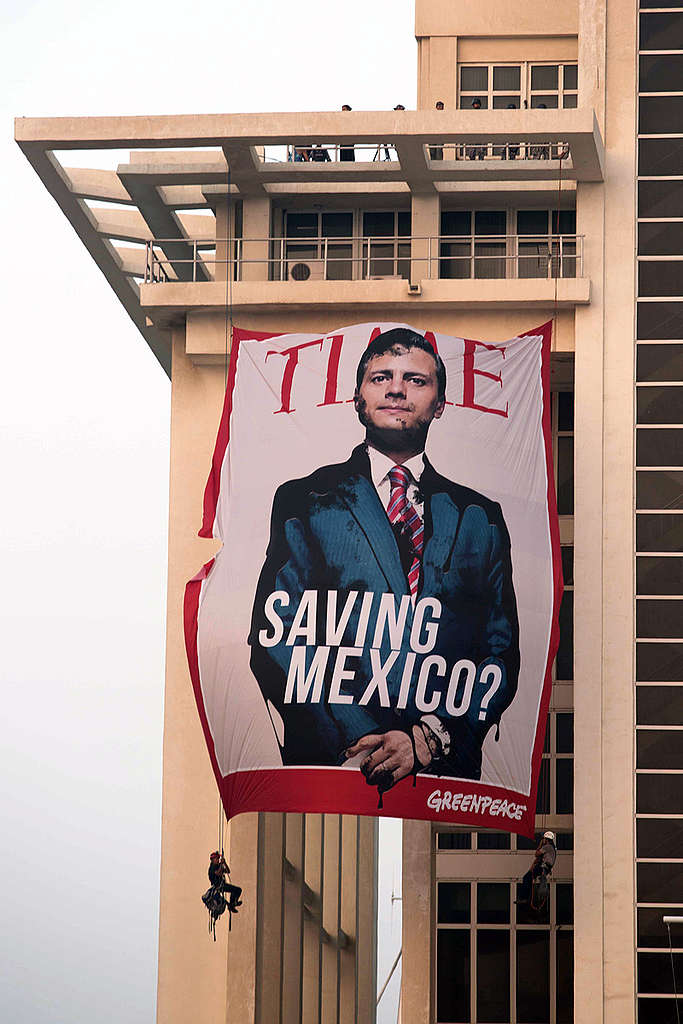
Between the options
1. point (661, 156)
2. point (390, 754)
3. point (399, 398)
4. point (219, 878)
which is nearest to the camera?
point (390, 754)

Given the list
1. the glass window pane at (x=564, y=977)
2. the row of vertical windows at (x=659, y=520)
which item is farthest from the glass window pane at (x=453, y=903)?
the row of vertical windows at (x=659, y=520)

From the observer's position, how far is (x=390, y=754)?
101 ft

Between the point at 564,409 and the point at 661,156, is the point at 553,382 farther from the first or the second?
the point at 661,156

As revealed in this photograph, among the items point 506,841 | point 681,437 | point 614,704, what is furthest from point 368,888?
point 681,437

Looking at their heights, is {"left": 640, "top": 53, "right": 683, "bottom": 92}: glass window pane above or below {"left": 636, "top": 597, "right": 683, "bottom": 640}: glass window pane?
above

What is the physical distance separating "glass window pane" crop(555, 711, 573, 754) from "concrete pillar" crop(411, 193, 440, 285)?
1018cm

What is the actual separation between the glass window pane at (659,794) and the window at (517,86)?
15.8 metres

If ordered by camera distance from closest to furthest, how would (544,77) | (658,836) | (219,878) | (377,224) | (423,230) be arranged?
(219,878) → (658,836) → (423,230) → (377,224) → (544,77)

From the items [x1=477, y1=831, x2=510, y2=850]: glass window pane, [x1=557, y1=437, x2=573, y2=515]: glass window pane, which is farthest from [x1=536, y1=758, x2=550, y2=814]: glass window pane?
[x1=557, y1=437, x2=573, y2=515]: glass window pane

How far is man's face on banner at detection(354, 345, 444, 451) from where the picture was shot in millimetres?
31828

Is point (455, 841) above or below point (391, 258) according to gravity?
below

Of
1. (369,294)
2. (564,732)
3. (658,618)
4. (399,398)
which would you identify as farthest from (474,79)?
(564,732)

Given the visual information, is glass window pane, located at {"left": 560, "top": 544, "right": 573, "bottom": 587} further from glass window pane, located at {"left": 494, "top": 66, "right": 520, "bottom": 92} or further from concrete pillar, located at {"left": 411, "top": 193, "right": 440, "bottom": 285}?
glass window pane, located at {"left": 494, "top": 66, "right": 520, "bottom": 92}

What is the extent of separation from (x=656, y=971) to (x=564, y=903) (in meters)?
3.37
